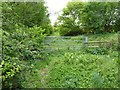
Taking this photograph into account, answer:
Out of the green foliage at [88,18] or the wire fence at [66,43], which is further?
the green foliage at [88,18]

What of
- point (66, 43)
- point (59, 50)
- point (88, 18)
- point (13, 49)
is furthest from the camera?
point (88, 18)

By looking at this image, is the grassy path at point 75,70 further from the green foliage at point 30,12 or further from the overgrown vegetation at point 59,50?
the green foliage at point 30,12

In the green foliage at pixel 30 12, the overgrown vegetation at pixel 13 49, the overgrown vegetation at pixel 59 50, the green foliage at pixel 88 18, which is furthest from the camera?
the green foliage at pixel 88 18

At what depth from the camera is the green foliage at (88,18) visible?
6.73m

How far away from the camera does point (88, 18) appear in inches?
274

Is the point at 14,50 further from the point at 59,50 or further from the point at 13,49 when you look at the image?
the point at 59,50

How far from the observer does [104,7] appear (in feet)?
22.0

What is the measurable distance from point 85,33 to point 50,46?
7.19 feet

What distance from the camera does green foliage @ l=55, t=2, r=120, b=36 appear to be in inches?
265

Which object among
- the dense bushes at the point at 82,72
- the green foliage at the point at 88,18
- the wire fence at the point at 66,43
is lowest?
the dense bushes at the point at 82,72

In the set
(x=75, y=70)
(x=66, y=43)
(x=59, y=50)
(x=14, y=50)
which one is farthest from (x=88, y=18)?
(x=14, y=50)

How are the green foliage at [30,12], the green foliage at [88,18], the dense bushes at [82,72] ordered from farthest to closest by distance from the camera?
the green foliage at [88,18]
the green foliage at [30,12]
the dense bushes at [82,72]

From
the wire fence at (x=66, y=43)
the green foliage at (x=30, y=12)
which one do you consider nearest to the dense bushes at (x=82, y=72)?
the wire fence at (x=66, y=43)

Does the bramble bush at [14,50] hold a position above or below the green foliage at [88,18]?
below
